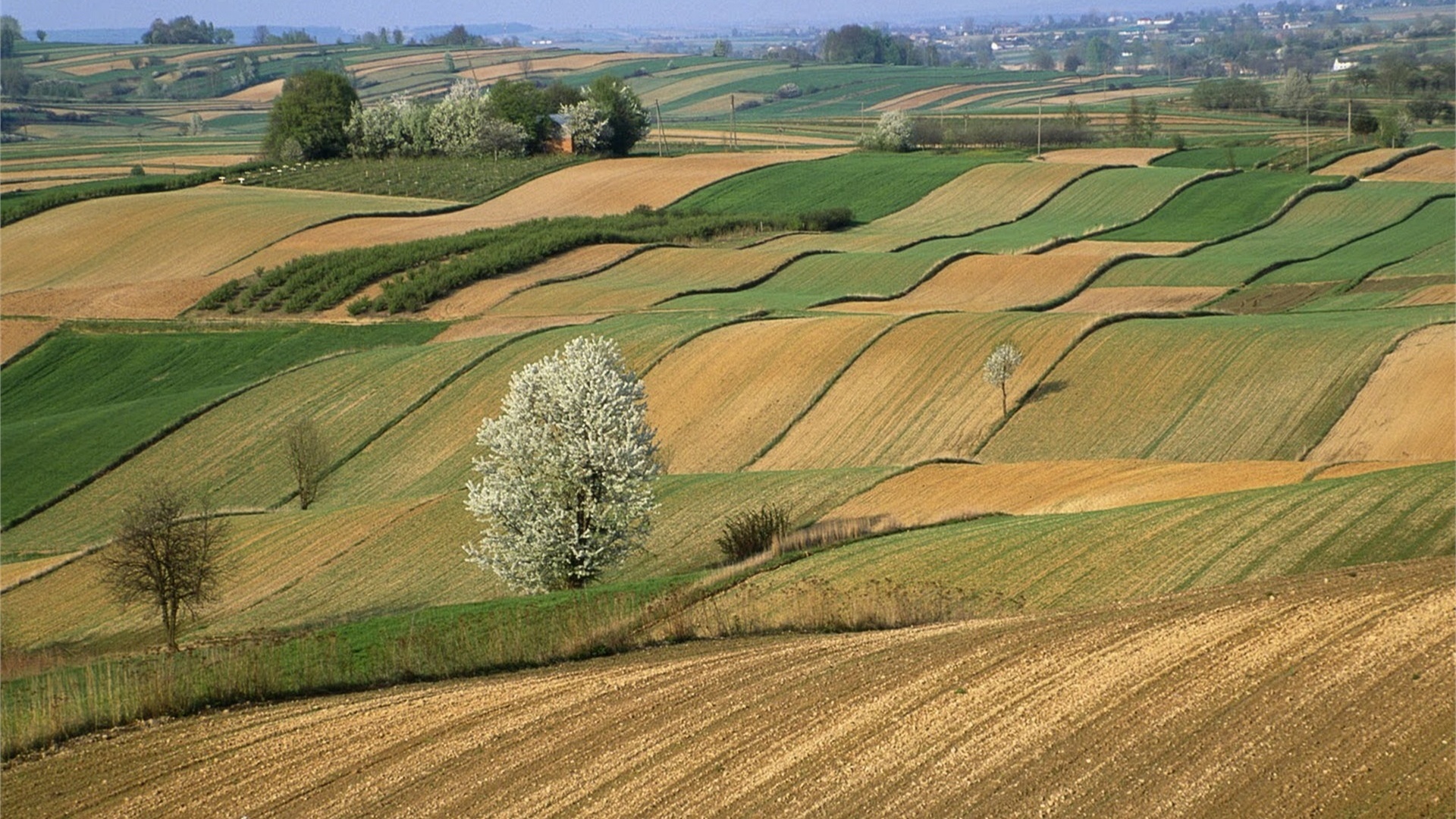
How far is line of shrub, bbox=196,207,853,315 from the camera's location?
74.4m

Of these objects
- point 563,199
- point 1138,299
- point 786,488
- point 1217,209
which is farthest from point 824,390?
point 563,199

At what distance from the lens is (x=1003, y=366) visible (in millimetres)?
46656

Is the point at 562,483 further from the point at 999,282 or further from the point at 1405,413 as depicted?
the point at 999,282

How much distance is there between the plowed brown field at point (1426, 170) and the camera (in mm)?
95375

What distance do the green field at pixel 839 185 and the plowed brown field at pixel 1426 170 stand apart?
25117 millimetres

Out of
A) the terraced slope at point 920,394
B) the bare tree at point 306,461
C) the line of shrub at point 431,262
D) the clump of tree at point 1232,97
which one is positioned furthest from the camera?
the clump of tree at point 1232,97

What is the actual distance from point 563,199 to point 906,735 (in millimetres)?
89057

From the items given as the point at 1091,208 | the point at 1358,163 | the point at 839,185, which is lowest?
the point at 1091,208

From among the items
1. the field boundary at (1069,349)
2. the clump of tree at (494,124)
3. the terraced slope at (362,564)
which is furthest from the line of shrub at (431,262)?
the field boundary at (1069,349)

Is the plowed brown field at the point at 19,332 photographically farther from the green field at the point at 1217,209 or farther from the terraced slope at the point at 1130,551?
the green field at the point at 1217,209

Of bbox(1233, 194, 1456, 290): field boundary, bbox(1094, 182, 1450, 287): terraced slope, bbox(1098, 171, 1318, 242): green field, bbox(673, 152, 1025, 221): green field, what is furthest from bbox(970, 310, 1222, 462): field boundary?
bbox(673, 152, 1025, 221): green field

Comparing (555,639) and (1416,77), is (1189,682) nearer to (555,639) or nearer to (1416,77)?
(555,639)

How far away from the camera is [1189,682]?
16328mm

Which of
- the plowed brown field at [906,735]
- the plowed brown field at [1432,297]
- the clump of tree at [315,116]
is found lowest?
the plowed brown field at [1432,297]
